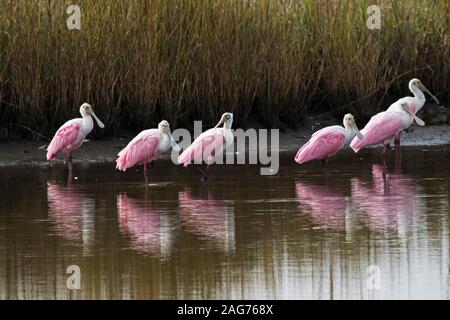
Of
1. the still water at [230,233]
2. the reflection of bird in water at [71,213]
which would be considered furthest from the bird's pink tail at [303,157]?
the reflection of bird in water at [71,213]

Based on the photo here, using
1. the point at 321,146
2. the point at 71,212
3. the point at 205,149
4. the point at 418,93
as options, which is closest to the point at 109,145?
the point at 205,149

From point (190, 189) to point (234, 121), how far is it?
130 inches

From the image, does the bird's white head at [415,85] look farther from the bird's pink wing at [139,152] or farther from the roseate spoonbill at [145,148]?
the bird's pink wing at [139,152]

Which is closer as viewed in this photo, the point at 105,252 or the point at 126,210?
the point at 105,252

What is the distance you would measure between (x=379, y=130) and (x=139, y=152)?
275 cm

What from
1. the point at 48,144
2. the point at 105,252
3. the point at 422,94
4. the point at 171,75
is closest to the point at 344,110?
the point at 422,94

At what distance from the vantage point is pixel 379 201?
1131cm

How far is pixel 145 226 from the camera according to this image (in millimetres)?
10336

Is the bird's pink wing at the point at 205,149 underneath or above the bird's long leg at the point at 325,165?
above

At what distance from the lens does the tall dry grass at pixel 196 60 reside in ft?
48.6

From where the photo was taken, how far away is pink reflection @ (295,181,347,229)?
10.4m

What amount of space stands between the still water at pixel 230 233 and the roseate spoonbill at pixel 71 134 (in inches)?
9.2
